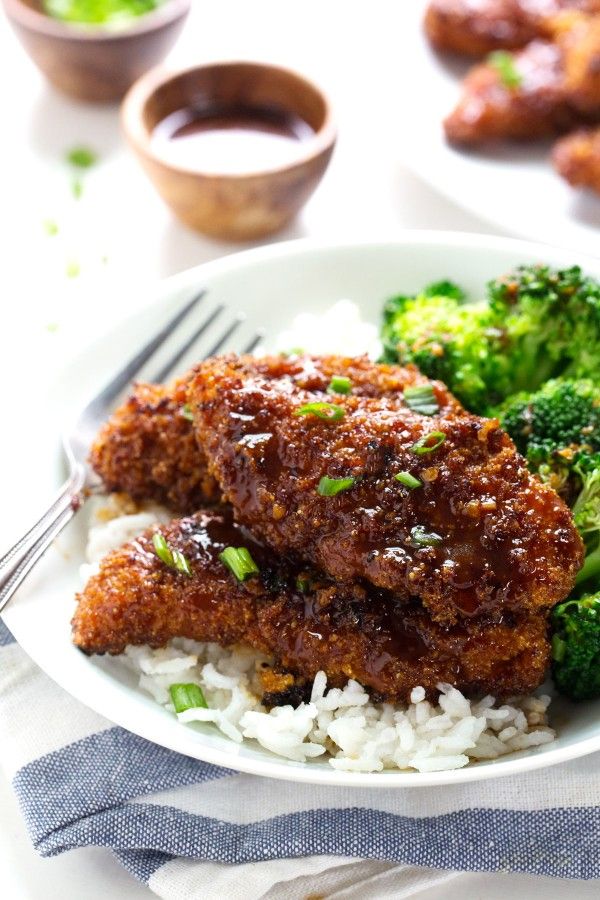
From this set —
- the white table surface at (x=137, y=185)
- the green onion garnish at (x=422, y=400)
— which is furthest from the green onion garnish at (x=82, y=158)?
the green onion garnish at (x=422, y=400)

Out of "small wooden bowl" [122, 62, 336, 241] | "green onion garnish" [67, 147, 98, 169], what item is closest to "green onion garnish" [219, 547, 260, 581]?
"small wooden bowl" [122, 62, 336, 241]

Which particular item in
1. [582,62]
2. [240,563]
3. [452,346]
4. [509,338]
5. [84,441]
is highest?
[84,441]

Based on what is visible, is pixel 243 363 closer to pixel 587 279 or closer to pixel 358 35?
pixel 587 279

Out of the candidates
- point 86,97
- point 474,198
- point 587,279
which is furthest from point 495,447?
point 86,97

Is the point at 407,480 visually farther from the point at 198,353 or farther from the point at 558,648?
the point at 198,353

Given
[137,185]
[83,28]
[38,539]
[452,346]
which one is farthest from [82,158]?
[38,539]
